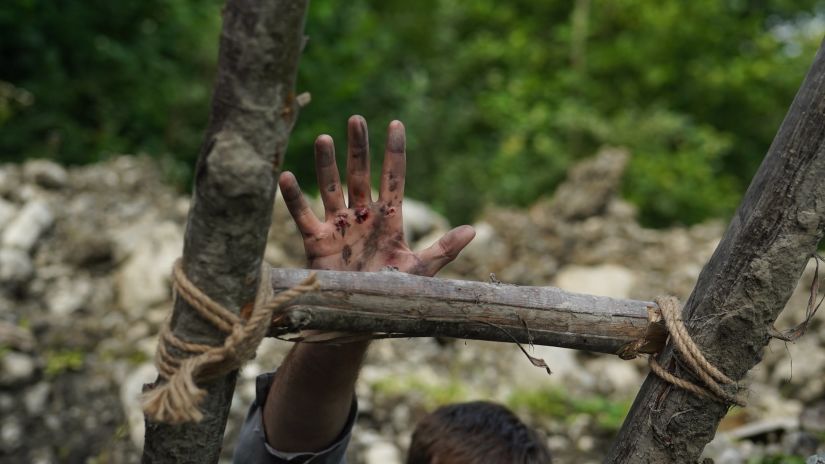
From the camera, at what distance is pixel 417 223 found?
6242mm

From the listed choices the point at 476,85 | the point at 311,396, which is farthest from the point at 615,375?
the point at 476,85

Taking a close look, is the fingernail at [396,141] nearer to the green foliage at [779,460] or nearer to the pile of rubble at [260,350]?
the pile of rubble at [260,350]

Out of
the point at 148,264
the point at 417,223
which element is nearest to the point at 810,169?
the point at 148,264

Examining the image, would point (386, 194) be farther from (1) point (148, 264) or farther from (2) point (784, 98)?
(2) point (784, 98)

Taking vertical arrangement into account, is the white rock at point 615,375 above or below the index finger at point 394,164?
above

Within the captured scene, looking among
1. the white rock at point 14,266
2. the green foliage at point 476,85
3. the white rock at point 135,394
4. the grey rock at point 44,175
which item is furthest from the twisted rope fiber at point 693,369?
the green foliage at point 476,85

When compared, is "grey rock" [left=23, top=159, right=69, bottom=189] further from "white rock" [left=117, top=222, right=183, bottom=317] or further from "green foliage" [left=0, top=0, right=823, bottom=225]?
"green foliage" [left=0, top=0, right=823, bottom=225]

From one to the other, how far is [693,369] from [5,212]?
473 cm

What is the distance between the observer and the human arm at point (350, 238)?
167cm

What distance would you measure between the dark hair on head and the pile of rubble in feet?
4.55

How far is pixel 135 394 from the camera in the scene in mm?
4004

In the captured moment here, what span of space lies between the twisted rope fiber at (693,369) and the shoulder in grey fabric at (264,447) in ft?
2.52

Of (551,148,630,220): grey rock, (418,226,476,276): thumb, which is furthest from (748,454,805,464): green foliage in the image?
(551,148,630,220): grey rock

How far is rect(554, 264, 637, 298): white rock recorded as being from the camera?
18.6 ft
